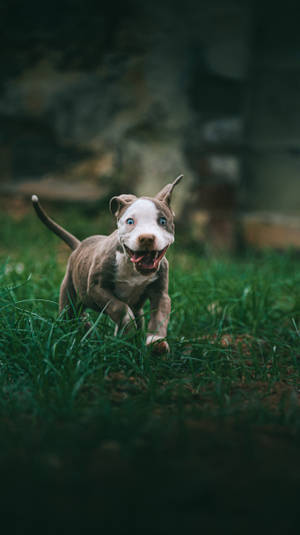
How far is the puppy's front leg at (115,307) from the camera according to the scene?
1.67 m

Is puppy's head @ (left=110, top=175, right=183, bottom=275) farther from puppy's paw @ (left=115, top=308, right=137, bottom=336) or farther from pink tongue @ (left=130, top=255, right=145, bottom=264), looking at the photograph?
puppy's paw @ (left=115, top=308, right=137, bottom=336)

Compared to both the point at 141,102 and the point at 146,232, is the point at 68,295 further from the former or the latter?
the point at 141,102

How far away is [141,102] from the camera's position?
13.3 ft

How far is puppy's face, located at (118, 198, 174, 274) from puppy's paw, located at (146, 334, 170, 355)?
0.69ft

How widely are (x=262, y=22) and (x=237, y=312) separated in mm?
2930

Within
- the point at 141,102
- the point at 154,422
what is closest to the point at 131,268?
the point at 154,422

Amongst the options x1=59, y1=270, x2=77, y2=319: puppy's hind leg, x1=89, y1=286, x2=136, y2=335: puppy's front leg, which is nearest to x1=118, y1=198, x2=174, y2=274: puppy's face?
x1=89, y1=286, x2=136, y2=335: puppy's front leg

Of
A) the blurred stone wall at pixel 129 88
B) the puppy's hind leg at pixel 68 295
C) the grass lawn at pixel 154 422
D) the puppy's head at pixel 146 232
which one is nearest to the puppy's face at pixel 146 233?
the puppy's head at pixel 146 232

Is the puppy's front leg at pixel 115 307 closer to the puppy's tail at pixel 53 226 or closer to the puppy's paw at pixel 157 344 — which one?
the puppy's paw at pixel 157 344

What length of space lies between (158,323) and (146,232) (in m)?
0.32

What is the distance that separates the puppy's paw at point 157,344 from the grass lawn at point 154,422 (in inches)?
1.6

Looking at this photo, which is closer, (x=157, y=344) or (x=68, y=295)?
(x=157, y=344)

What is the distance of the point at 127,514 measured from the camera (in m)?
0.90

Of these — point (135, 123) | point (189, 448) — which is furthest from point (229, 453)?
point (135, 123)
